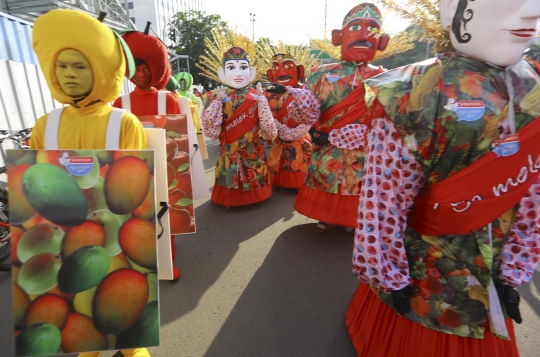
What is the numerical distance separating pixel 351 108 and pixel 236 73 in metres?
1.63

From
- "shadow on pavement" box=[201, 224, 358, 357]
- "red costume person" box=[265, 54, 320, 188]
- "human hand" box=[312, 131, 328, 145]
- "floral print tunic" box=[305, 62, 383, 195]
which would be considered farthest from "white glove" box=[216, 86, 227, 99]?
"shadow on pavement" box=[201, 224, 358, 357]

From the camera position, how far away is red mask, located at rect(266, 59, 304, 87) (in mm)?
5734

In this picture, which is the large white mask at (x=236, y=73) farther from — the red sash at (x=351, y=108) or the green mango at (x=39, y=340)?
the green mango at (x=39, y=340)

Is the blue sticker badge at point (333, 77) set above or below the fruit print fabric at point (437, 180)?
above

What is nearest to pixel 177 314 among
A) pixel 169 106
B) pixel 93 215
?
pixel 93 215

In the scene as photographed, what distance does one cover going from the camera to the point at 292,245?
3189 mm

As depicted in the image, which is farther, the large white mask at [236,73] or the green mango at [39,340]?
the large white mask at [236,73]

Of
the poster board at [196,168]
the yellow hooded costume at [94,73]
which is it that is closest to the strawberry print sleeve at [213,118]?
the poster board at [196,168]

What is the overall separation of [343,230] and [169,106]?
2.20 metres

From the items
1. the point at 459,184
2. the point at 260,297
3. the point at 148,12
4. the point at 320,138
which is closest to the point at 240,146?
the point at 320,138

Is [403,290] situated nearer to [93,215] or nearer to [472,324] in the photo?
[472,324]

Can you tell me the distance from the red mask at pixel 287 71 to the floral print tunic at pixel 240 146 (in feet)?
6.49

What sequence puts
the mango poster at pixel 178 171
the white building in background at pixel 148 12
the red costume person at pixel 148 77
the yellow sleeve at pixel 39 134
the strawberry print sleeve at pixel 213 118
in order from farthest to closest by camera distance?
the white building in background at pixel 148 12 → the strawberry print sleeve at pixel 213 118 → the red costume person at pixel 148 77 → the mango poster at pixel 178 171 → the yellow sleeve at pixel 39 134

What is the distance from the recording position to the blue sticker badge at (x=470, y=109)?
3.69 ft
